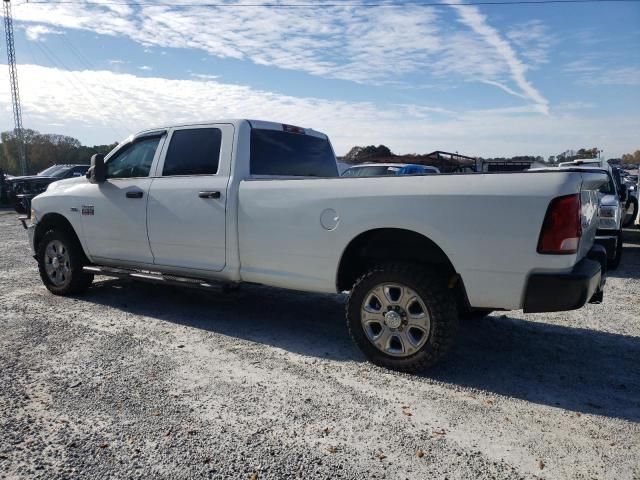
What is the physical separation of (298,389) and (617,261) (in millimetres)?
6982

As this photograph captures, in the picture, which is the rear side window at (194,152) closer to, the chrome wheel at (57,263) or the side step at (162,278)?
the side step at (162,278)

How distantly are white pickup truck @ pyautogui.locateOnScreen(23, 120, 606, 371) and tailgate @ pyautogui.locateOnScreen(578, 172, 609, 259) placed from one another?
0.02m

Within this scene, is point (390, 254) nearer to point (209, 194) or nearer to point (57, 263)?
point (209, 194)

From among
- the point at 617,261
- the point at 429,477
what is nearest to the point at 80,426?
the point at 429,477

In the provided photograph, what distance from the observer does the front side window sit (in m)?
5.38

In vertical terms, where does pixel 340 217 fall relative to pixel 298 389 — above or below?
above

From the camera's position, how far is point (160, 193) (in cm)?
504

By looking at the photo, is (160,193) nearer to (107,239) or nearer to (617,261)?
(107,239)

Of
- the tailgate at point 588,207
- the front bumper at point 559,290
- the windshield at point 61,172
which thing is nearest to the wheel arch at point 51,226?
the front bumper at point 559,290

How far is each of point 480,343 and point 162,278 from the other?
312 centimetres

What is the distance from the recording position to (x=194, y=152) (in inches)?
198

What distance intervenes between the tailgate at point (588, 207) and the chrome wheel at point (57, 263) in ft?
17.6

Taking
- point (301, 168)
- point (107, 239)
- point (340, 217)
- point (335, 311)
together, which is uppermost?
point (301, 168)

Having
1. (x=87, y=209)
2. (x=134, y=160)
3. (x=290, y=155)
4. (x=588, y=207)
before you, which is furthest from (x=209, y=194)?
(x=588, y=207)
